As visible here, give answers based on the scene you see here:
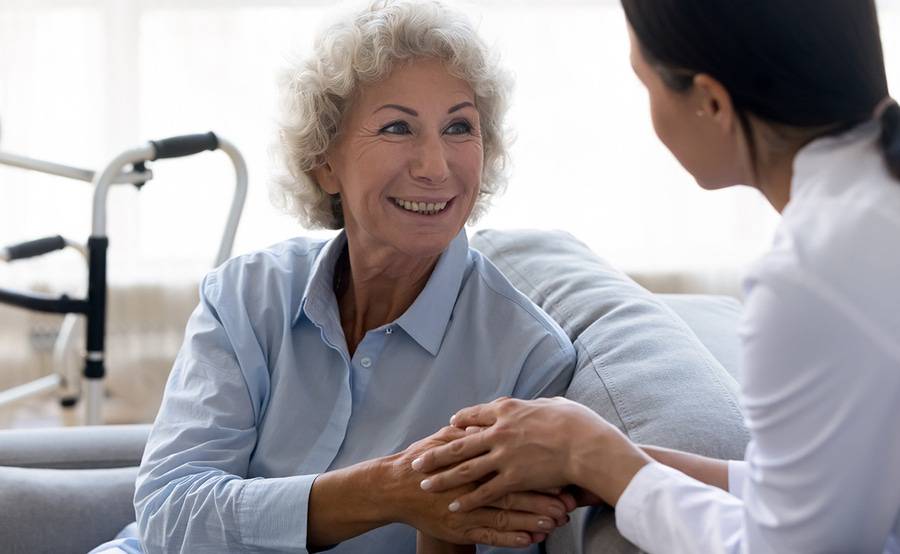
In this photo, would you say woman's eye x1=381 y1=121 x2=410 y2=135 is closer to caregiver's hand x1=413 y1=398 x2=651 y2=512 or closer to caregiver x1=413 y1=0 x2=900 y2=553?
caregiver's hand x1=413 y1=398 x2=651 y2=512

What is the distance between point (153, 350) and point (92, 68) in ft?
2.97

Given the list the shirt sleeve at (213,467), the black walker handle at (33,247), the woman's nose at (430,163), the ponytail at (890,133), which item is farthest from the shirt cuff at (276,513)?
the black walker handle at (33,247)

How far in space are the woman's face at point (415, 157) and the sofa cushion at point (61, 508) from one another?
589mm

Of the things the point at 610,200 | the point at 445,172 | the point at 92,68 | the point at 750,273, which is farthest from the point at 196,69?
the point at 750,273

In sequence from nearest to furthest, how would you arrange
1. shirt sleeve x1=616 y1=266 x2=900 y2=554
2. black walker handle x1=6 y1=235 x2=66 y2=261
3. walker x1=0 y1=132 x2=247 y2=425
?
shirt sleeve x1=616 y1=266 x2=900 y2=554 → walker x1=0 y1=132 x2=247 y2=425 → black walker handle x1=6 y1=235 x2=66 y2=261

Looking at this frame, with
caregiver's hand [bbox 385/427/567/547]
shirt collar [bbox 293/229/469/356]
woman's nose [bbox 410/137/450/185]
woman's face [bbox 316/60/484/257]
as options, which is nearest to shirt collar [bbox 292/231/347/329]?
shirt collar [bbox 293/229/469/356]

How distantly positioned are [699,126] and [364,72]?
69 centimetres

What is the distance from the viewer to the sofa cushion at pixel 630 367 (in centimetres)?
134

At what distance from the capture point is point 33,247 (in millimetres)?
2711

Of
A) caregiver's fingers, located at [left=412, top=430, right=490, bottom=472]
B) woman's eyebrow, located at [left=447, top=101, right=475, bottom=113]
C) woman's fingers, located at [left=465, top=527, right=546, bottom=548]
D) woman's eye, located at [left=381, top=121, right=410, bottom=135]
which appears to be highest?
woman's eyebrow, located at [left=447, top=101, right=475, bottom=113]

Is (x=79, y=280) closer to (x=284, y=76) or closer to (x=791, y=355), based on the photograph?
(x=284, y=76)

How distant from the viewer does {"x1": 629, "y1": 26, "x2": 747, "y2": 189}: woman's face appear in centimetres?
101

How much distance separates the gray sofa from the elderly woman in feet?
0.36

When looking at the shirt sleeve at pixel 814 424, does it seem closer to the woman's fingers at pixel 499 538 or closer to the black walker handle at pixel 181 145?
the woman's fingers at pixel 499 538
